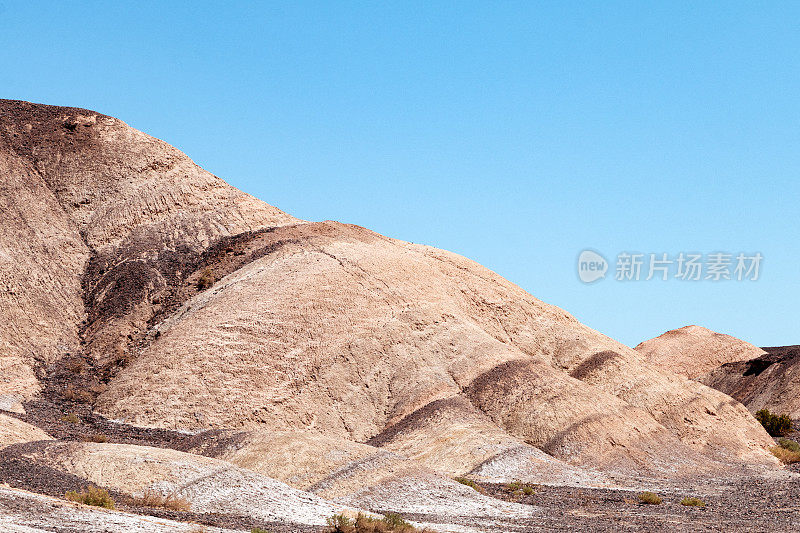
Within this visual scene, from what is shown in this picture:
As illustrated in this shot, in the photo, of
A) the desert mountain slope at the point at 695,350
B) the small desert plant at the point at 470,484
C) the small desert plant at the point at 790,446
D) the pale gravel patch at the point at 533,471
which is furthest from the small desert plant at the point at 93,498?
the desert mountain slope at the point at 695,350

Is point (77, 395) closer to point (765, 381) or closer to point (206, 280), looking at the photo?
point (206, 280)

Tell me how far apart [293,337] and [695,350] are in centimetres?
7115

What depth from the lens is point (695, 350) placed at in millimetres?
96938

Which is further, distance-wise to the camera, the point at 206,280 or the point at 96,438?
the point at 206,280

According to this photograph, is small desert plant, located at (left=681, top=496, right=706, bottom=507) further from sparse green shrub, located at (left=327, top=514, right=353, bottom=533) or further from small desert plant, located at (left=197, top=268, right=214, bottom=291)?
small desert plant, located at (left=197, top=268, right=214, bottom=291)

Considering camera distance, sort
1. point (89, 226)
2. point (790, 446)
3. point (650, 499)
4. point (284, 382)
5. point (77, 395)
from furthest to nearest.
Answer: point (89, 226), point (790, 446), point (77, 395), point (284, 382), point (650, 499)

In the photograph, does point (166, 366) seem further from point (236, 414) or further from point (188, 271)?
point (188, 271)

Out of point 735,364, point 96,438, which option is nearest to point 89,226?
point 96,438

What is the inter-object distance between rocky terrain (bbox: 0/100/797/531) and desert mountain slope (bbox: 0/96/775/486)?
0.13 metres

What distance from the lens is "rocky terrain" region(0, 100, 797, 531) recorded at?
72.4 feet

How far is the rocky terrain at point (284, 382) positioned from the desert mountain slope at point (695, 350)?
169 ft

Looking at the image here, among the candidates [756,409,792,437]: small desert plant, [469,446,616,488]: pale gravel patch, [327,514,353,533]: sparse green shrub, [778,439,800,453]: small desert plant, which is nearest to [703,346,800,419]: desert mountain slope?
[756,409,792,437]: small desert plant

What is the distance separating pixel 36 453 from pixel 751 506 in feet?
70.2

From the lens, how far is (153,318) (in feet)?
143
